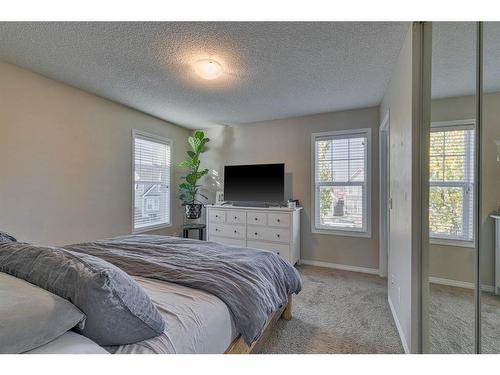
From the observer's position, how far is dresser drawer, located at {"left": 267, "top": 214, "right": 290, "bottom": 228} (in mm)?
3486

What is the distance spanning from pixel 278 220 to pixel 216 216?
1.10m

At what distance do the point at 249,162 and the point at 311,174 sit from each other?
3.82 ft

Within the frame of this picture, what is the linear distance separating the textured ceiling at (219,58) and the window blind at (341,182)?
0.61 metres

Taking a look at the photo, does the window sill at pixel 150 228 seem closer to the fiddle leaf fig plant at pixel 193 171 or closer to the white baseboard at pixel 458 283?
the fiddle leaf fig plant at pixel 193 171

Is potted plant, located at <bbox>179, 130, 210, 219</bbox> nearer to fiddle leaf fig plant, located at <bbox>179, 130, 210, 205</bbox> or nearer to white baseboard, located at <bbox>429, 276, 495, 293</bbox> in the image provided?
fiddle leaf fig plant, located at <bbox>179, 130, 210, 205</bbox>

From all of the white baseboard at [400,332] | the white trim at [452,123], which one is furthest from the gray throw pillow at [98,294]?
the white baseboard at [400,332]

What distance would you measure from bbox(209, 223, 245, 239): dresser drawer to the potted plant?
54cm

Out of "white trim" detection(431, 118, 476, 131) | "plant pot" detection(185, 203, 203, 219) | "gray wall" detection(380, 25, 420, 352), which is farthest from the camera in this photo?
"plant pot" detection(185, 203, 203, 219)

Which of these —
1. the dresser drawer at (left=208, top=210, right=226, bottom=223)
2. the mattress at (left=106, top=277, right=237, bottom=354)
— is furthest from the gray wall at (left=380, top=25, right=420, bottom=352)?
the dresser drawer at (left=208, top=210, right=226, bottom=223)

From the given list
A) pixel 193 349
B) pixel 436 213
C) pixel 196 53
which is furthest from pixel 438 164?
pixel 196 53

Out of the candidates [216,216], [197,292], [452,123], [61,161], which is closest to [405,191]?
[452,123]

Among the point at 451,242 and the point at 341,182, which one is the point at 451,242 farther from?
the point at 341,182

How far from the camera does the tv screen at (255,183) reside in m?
3.76
